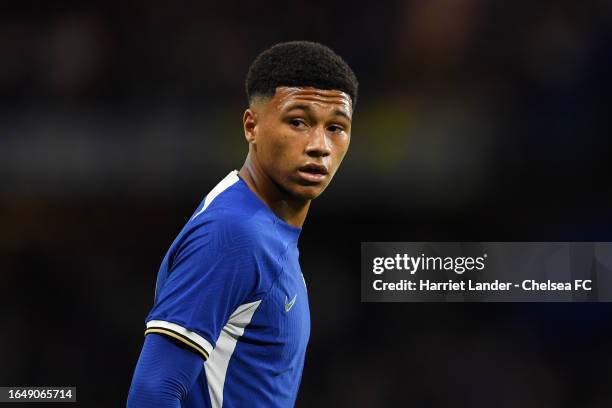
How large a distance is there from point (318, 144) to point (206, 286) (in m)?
0.29

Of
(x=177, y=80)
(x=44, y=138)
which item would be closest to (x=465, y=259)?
(x=177, y=80)

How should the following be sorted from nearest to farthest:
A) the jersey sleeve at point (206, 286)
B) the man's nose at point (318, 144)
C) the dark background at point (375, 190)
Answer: the jersey sleeve at point (206, 286) < the man's nose at point (318, 144) < the dark background at point (375, 190)

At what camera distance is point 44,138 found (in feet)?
8.11

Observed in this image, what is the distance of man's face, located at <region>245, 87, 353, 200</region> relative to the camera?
3.62ft

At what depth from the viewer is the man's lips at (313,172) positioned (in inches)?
43.7

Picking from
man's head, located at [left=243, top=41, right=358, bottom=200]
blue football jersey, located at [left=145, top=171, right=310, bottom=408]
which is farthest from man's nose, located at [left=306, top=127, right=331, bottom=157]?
blue football jersey, located at [left=145, top=171, right=310, bottom=408]

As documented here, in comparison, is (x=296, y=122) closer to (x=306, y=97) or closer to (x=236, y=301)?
(x=306, y=97)

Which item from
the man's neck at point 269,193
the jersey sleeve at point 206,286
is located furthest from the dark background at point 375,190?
the jersey sleeve at point 206,286

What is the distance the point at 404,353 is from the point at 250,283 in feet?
5.04

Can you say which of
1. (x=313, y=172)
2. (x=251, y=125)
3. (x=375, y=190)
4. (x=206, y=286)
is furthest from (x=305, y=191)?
(x=375, y=190)

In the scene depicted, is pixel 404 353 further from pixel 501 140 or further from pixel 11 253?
pixel 11 253

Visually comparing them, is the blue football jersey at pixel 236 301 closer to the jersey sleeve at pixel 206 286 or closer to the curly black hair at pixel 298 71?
the jersey sleeve at pixel 206 286

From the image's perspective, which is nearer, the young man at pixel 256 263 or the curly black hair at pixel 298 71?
the young man at pixel 256 263

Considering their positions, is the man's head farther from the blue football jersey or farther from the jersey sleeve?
the jersey sleeve
